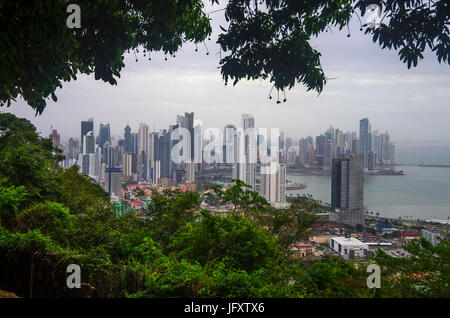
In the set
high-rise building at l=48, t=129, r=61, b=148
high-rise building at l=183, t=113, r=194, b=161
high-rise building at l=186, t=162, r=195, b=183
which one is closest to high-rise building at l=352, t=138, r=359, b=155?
high-rise building at l=183, t=113, r=194, b=161

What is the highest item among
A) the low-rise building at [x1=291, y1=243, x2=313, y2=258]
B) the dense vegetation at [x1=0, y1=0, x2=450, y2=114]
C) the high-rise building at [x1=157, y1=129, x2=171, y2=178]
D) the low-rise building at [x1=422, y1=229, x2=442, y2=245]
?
the dense vegetation at [x1=0, y1=0, x2=450, y2=114]

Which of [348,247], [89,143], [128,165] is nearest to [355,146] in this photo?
[348,247]

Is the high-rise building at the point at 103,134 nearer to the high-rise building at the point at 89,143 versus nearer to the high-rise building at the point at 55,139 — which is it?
the high-rise building at the point at 89,143

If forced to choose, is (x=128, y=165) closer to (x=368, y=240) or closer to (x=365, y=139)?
(x=365, y=139)

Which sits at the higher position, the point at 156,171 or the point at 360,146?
the point at 360,146

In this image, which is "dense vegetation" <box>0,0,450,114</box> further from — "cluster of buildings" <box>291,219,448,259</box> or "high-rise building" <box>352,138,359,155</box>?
"cluster of buildings" <box>291,219,448,259</box>

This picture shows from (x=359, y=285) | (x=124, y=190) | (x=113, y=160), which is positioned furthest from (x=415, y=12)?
(x=124, y=190)
